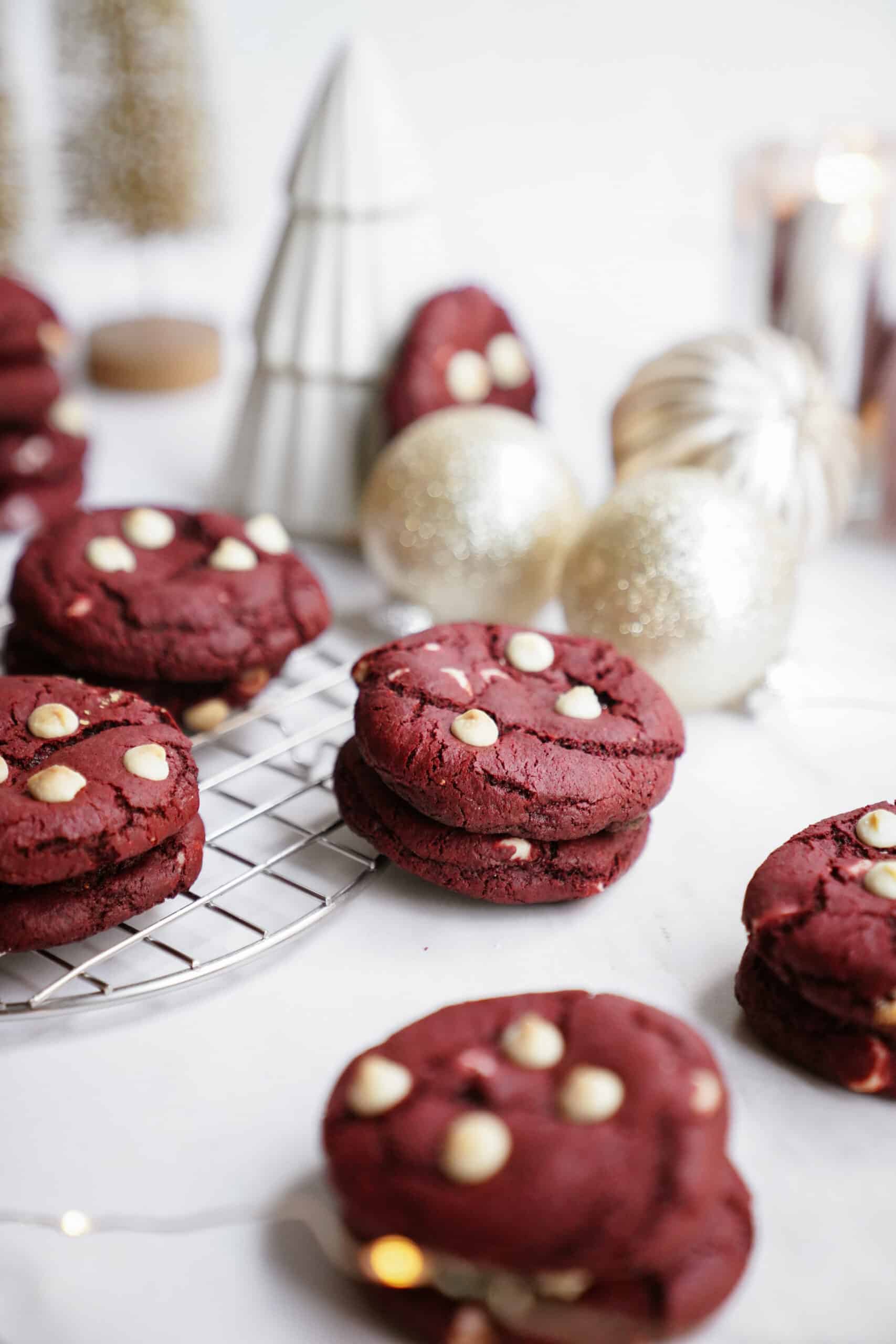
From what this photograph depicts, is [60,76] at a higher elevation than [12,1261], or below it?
higher

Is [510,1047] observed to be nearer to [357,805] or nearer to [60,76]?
[357,805]

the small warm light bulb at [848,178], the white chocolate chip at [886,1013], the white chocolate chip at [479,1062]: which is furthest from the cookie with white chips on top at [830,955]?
the small warm light bulb at [848,178]

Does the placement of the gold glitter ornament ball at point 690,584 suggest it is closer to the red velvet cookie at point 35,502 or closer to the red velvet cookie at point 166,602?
the red velvet cookie at point 166,602

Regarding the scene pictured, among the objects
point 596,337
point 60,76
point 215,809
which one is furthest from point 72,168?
point 215,809

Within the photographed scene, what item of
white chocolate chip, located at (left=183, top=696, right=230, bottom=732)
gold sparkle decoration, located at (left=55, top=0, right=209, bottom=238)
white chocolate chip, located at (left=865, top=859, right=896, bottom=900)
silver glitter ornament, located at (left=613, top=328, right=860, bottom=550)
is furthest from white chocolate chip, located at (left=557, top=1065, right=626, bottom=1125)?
gold sparkle decoration, located at (left=55, top=0, right=209, bottom=238)

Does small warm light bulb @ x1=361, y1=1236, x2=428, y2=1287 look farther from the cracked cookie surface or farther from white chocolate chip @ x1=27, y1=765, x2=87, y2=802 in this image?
the cracked cookie surface
